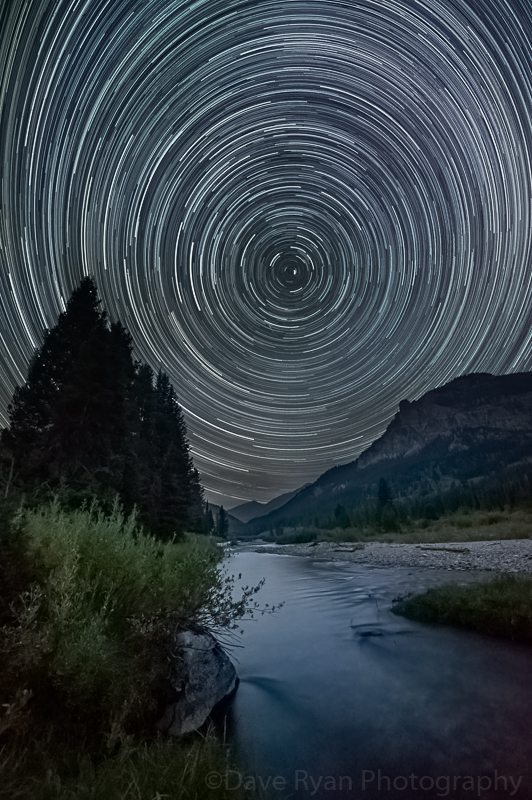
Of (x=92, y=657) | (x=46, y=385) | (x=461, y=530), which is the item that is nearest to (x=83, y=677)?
(x=92, y=657)

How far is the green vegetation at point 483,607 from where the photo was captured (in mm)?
11359

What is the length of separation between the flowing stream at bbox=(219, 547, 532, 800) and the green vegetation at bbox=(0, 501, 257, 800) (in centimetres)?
120

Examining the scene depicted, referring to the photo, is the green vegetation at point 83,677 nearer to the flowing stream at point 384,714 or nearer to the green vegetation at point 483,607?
the flowing stream at point 384,714

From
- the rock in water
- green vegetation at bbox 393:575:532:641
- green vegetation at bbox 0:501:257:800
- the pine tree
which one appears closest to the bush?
green vegetation at bbox 0:501:257:800

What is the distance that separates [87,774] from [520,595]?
13.7 metres

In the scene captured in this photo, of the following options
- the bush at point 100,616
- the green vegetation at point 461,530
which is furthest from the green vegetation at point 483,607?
the green vegetation at point 461,530

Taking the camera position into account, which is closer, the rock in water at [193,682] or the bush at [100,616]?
the bush at [100,616]

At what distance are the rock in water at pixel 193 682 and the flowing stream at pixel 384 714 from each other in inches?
22.4

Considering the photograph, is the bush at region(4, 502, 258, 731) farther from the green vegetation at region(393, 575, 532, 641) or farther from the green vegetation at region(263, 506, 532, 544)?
the green vegetation at region(263, 506, 532, 544)

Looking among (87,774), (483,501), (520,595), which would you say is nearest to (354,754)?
(87,774)

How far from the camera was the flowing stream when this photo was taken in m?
5.34

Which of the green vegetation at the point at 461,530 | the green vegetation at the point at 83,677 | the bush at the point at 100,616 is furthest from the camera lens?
the green vegetation at the point at 461,530

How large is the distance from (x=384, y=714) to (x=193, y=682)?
4.05 metres

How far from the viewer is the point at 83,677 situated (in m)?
4.19
